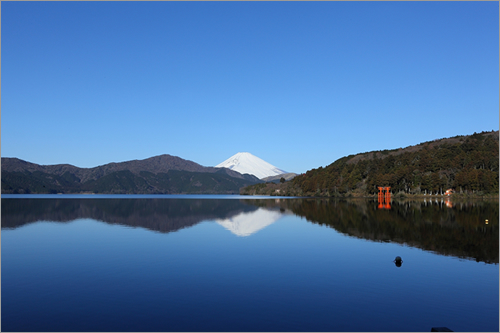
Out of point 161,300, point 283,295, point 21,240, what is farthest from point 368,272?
point 21,240

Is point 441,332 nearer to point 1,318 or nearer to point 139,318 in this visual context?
point 139,318

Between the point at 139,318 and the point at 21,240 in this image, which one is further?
the point at 21,240

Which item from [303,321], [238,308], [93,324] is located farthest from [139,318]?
[303,321]

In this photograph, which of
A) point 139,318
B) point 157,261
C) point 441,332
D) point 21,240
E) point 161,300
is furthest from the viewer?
point 21,240

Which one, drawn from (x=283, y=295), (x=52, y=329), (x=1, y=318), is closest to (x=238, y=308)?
(x=283, y=295)

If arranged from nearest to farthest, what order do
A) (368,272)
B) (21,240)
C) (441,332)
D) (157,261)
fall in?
(441,332) → (368,272) → (157,261) → (21,240)

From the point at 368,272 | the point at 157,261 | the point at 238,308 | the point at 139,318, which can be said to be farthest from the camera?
the point at 157,261

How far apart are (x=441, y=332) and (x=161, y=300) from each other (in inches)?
603

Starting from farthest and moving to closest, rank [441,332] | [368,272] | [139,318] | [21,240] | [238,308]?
[21,240] → [368,272] → [238,308] → [139,318] → [441,332]

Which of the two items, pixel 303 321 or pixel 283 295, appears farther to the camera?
pixel 283 295

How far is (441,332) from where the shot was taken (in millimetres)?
16281

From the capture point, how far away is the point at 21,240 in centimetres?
4822

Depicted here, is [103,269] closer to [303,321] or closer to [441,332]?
[303,321]

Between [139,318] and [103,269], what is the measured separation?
45.0 feet
